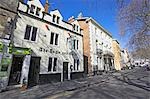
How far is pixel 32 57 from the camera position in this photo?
1287 centimetres

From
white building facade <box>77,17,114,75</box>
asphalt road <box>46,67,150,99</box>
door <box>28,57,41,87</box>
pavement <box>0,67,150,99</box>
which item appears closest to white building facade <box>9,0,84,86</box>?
door <box>28,57,41,87</box>

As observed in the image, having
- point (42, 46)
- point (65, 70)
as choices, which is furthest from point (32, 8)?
Result: point (65, 70)

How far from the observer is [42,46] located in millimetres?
13664

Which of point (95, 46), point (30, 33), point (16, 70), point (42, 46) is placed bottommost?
point (16, 70)

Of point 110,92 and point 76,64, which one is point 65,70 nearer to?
point 76,64

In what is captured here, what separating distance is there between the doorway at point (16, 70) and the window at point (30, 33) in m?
2.10

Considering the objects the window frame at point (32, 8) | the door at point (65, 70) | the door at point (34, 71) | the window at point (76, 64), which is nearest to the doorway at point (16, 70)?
the door at point (34, 71)

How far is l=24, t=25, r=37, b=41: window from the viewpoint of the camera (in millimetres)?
12520

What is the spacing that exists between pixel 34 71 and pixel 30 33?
3.99 meters

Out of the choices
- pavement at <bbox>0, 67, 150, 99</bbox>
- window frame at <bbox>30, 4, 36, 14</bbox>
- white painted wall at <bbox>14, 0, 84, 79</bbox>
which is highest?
window frame at <bbox>30, 4, 36, 14</bbox>

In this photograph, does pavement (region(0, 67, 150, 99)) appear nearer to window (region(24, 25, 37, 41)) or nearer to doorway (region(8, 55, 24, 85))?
doorway (region(8, 55, 24, 85))

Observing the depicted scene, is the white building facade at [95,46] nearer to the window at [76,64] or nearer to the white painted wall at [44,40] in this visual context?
the window at [76,64]

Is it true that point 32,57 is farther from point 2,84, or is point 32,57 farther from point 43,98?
point 43,98

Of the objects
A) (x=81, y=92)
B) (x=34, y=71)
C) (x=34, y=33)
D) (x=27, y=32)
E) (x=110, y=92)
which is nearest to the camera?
(x=110, y=92)
